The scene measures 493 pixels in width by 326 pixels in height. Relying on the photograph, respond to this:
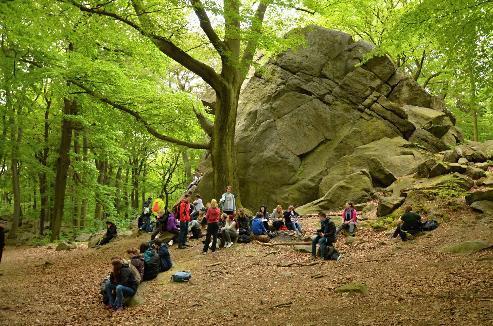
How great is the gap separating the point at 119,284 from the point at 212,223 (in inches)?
167

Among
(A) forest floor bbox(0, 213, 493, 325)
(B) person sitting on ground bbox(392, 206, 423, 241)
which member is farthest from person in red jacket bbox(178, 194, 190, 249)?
(B) person sitting on ground bbox(392, 206, 423, 241)

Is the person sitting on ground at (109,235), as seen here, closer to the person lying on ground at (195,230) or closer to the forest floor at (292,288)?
the forest floor at (292,288)

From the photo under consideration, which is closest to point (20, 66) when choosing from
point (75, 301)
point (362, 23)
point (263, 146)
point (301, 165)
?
point (75, 301)

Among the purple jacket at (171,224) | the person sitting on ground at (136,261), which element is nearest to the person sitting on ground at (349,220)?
the purple jacket at (171,224)

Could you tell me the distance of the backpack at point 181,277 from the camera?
10.8 m

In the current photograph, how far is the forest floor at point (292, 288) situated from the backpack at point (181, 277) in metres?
0.18

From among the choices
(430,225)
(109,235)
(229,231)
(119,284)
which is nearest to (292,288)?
(119,284)

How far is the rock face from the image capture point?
20734 mm

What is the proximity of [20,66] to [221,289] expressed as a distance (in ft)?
40.2

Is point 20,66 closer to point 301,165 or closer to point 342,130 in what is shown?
point 301,165

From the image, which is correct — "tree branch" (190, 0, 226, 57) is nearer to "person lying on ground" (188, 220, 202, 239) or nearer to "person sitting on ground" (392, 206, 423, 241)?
"person lying on ground" (188, 220, 202, 239)

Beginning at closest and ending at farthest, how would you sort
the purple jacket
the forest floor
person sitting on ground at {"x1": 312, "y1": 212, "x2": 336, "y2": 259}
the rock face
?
1. the forest floor
2. person sitting on ground at {"x1": 312, "y1": 212, "x2": 336, "y2": 259}
3. the purple jacket
4. the rock face

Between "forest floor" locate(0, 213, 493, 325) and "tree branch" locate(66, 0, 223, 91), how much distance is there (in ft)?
21.7

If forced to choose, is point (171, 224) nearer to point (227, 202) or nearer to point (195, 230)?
point (195, 230)
